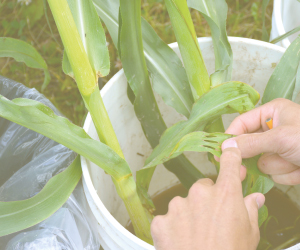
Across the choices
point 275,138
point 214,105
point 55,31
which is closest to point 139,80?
point 214,105

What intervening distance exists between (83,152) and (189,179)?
25 centimetres

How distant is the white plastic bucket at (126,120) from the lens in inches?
19.5

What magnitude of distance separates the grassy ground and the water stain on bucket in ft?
1.04

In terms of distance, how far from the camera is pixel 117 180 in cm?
52

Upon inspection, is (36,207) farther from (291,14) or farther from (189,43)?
(291,14)

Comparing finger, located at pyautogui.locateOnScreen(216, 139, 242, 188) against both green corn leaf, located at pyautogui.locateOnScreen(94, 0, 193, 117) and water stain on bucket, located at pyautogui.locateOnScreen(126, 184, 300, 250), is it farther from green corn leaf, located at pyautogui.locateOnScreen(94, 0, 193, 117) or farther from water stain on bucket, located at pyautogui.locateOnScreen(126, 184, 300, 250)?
water stain on bucket, located at pyautogui.locateOnScreen(126, 184, 300, 250)

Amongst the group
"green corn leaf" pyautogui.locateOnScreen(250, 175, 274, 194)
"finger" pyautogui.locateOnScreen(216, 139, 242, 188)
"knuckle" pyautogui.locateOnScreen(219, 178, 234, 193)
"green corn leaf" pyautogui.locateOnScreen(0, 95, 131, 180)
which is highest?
"green corn leaf" pyautogui.locateOnScreen(0, 95, 131, 180)

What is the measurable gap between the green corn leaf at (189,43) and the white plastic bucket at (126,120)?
0.29 ft

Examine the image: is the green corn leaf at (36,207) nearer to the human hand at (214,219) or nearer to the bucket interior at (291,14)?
the human hand at (214,219)

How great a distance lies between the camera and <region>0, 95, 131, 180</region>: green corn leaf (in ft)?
1.44

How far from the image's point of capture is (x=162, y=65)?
607 millimetres

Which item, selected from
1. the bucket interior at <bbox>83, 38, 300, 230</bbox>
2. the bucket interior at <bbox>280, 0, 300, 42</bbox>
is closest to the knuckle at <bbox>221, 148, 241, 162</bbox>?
the bucket interior at <bbox>83, 38, 300, 230</bbox>

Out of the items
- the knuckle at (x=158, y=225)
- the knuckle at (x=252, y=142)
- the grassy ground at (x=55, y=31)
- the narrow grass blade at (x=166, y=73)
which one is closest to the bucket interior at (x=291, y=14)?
the grassy ground at (x=55, y=31)

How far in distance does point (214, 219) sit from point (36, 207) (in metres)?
0.25
